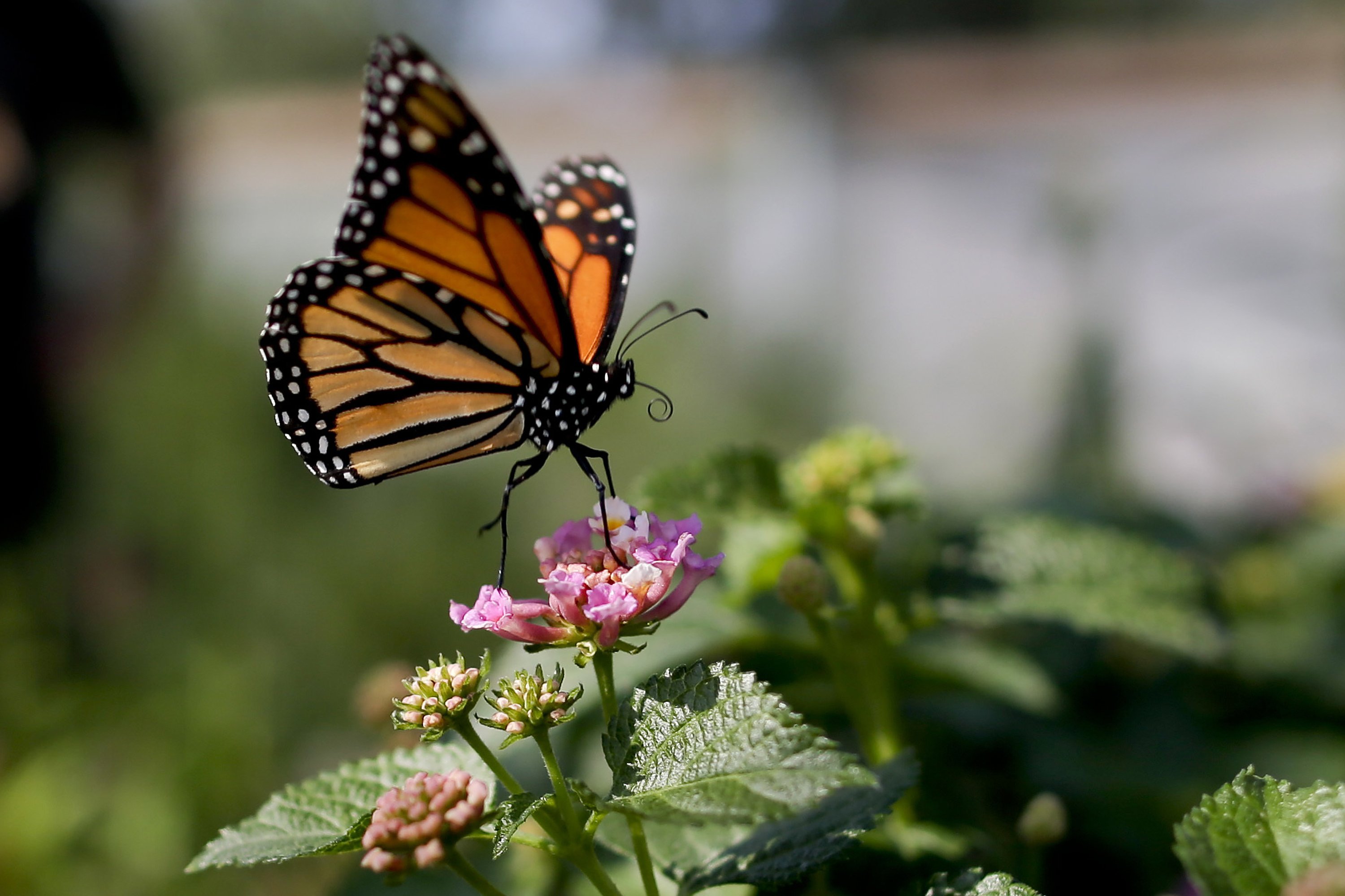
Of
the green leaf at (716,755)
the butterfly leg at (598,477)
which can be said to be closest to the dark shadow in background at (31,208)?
the butterfly leg at (598,477)

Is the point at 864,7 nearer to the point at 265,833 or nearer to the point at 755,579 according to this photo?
the point at 755,579

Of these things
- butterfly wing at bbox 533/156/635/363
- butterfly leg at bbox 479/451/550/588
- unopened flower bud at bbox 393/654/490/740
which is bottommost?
unopened flower bud at bbox 393/654/490/740

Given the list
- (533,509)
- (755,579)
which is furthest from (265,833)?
(533,509)

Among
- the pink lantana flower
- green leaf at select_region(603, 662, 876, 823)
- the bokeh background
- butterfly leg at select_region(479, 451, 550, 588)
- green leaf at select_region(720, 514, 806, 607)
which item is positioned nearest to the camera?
green leaf at select_region(603, 662, 876, 823)

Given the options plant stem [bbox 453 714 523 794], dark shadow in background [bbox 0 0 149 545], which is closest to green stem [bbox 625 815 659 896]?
plant stem [bbox 453 714 523 794]

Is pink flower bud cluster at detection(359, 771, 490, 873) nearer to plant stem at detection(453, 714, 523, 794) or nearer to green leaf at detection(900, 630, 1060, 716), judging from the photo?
plant stem at detection(453, 714, 523, 794)

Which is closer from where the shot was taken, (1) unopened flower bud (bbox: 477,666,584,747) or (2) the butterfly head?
(1) unopened flower bud (bbox: 477,666,584,747)
